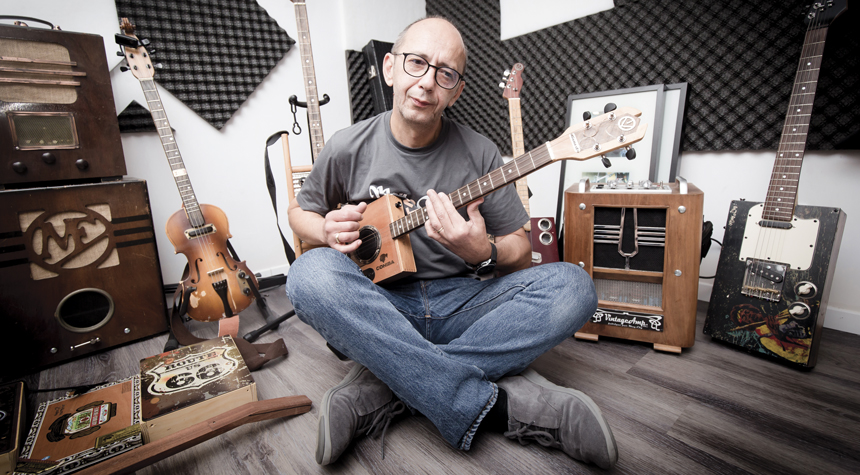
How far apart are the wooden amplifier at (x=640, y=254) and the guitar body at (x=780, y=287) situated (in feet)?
0.65

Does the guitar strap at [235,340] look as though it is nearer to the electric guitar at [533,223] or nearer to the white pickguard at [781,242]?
the electric guitar at [533,223]

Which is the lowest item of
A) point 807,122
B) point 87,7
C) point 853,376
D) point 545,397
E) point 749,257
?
point 853,376

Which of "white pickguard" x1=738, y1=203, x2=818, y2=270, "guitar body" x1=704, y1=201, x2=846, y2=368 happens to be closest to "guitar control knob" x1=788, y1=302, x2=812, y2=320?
"guitar body" x1=704, y1=201, x2=846, y2=368

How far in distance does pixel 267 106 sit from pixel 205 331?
1.40 meters

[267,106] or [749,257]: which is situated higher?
[267,106]

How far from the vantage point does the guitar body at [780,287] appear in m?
1.28

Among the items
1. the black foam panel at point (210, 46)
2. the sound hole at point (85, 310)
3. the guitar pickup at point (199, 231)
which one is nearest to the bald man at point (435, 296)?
the guitar pickup at point (199, 231)

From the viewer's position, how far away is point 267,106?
2.40 m

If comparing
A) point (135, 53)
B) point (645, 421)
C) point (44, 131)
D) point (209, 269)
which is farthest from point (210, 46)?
point (645, 421)

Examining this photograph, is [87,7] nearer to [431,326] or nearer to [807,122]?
[431,326]

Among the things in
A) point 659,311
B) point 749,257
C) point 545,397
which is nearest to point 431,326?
point 545,397

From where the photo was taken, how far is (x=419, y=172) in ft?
4.10

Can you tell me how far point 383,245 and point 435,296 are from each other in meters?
0.23

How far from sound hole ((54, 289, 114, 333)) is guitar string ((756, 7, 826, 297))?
259 centimetres
